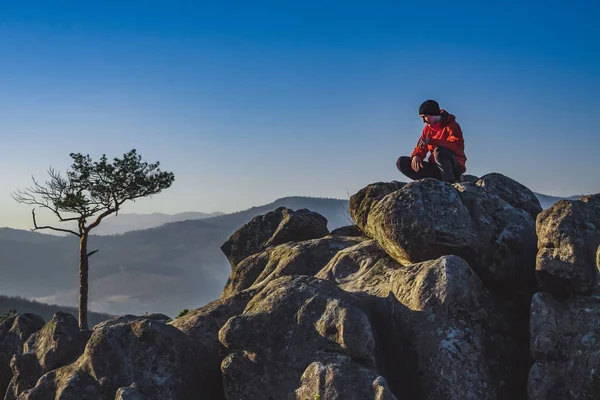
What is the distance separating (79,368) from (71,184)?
33.0m

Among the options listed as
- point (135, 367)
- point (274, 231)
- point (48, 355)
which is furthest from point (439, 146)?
point (48, 355)

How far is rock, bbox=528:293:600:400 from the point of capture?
11.6m

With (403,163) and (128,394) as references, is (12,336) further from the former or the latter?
(403,163)

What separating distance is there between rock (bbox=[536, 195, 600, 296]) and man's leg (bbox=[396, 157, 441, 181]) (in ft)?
17.5

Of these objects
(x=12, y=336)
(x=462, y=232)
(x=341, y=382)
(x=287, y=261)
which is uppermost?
(x=462, y=232)

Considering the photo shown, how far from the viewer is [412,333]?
12.6 m

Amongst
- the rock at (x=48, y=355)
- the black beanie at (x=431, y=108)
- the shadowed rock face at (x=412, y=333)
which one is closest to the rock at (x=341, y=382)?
the shadowed rock face at (x=412, y=333)

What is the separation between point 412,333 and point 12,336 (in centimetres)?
1216

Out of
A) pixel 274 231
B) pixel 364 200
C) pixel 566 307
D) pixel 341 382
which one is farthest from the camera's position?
pixel 274 231

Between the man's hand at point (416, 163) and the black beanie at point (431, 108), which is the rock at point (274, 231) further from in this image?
the black beanie at point (431, 108)

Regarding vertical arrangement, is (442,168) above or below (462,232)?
above

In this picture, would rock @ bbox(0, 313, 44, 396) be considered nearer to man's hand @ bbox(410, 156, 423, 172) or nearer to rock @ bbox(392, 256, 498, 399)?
rock @ bbox(392, 256, 498, 399)

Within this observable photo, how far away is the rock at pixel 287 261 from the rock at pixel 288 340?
5.14m

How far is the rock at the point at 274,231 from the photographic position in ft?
77.1
